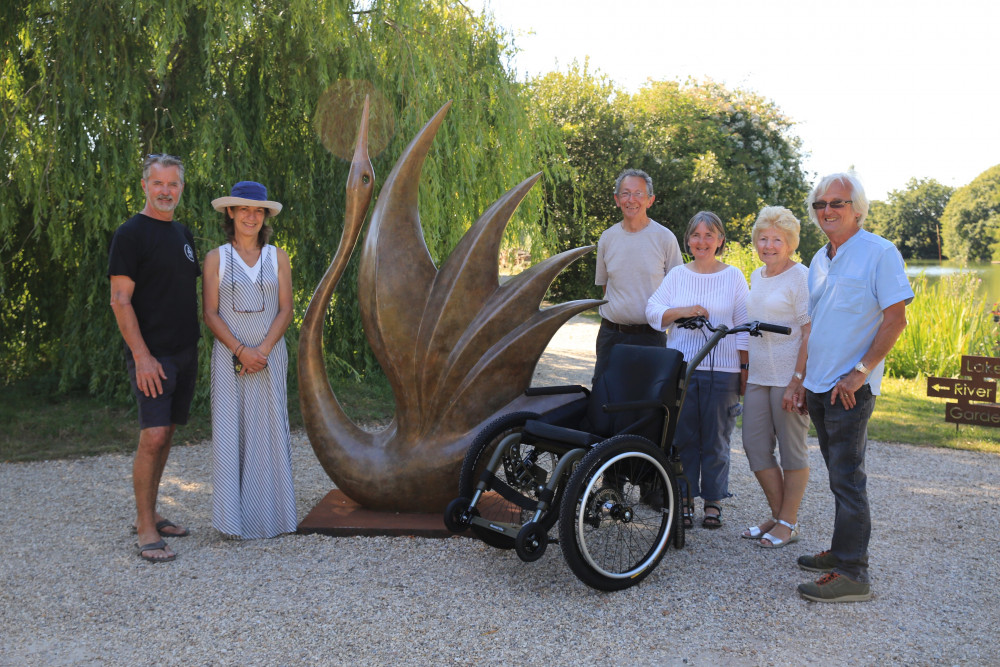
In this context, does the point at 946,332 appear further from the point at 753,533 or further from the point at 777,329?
the point at 777,329

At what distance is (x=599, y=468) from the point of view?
127 inches

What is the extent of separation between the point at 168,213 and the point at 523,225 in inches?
180

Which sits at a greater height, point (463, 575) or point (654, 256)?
point (654, 256)

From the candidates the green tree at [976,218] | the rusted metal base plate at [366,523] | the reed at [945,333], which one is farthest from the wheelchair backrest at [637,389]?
the green tree at [976,218]

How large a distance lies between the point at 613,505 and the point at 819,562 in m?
1.09

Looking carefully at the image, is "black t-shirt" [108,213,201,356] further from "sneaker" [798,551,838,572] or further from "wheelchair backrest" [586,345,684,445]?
"sneaker" [798,551,838,572]

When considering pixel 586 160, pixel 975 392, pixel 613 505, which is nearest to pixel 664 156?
pixel 586 160

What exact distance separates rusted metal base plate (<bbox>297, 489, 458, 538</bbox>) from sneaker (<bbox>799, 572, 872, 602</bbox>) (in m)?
1.76

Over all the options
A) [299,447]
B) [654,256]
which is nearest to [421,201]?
[299,447]

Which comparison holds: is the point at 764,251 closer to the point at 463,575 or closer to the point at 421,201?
the point at 463,575

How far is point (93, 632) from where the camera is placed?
3.00 meters

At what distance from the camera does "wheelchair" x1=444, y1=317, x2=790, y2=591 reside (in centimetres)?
320

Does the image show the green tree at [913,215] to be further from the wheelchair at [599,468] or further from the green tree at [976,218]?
the wheelchair at [599,468]

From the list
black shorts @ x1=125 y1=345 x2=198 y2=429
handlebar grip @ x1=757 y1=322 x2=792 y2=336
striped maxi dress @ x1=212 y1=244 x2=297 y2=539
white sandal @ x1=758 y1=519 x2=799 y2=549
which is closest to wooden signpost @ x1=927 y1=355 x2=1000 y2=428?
white sandal @ x1=758 y1=519 x2=799 y2=549
